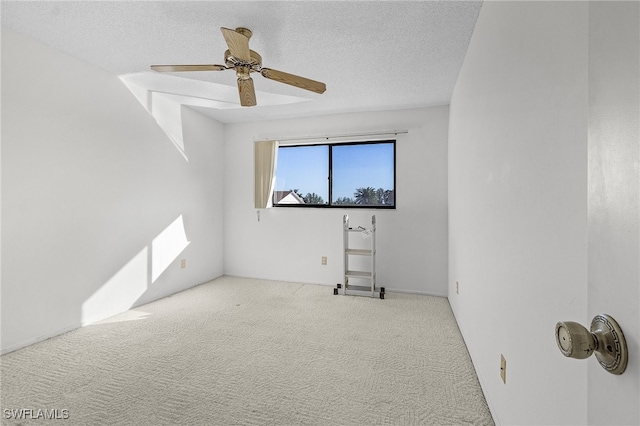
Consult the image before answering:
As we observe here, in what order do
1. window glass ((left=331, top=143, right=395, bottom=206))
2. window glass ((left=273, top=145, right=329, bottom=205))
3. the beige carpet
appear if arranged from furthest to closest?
window glass ((left=273, top=145, right=329, bottom=205)) < window glass ((left=331, top=143, right=395, bottom=206)) < the beige carpet

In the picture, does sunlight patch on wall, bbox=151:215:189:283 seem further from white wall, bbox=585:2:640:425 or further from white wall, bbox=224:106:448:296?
white wall, bbox=585:2:640:425

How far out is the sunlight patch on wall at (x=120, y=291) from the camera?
9.30 ft

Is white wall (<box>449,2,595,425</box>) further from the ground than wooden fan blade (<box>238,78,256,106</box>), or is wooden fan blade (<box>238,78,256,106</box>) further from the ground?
wooden fan blade (<box>238,78,256,106</box>)

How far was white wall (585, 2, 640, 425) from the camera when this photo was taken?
37cm

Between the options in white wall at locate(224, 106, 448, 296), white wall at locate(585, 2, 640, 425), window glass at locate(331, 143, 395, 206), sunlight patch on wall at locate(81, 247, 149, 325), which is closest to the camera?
white wall at locate(585, 2, 640, 425)

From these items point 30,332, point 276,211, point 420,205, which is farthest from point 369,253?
point 30,332

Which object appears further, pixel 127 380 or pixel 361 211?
pixel 361 211

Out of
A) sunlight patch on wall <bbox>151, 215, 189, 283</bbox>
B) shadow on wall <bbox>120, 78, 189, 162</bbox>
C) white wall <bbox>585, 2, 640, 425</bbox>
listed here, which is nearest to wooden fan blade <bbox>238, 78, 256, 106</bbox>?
shadow on wall <bbox>120, 78, 189, 162</bbox>

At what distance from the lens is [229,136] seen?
4.70m

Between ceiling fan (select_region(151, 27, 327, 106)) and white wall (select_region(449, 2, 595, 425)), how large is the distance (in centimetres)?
130

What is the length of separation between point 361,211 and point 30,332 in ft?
11.4

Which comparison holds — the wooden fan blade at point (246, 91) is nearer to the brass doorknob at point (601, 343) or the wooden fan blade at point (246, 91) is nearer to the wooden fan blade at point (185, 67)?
the wooden fan blade at point (185, 67)

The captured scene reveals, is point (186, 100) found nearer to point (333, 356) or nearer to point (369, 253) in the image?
point (369, 253)

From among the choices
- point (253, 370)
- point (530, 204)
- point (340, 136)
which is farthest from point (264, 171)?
point (530, 204)
